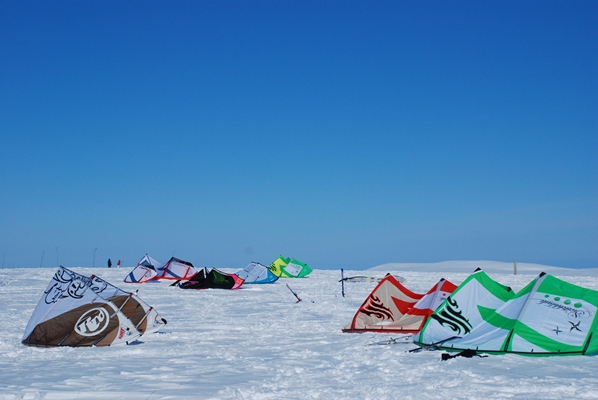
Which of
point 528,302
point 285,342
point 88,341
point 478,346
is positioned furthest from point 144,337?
point 528,302

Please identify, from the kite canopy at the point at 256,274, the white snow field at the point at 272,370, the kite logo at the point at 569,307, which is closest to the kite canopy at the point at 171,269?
the kite canopy at the point at 256,274

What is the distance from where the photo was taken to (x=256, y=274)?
33.3m

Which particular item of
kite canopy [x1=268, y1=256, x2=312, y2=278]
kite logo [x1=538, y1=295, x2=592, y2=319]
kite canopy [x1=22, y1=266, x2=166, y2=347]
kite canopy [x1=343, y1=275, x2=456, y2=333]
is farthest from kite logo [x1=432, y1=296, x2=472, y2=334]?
kite canopy [x1=268, y1=256, x2=312, y2=278]

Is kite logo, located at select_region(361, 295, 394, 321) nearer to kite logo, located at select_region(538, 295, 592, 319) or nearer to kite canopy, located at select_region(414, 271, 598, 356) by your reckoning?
kite canopy, located at select_region(414, 271, 598, 356)

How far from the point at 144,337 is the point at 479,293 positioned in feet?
22.7

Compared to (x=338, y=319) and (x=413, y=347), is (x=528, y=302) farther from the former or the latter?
(x=338, y=319)

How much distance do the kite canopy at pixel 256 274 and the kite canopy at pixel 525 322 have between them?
23921mm

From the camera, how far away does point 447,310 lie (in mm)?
9789

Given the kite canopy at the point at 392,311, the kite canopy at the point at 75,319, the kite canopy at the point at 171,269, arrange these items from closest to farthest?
the kite canopy at the point at 75,319, the kite canopy at the point at 392,311, the kite canopy at the point at 171,269

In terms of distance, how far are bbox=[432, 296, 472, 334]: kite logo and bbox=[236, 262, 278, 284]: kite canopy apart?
78.8 ft

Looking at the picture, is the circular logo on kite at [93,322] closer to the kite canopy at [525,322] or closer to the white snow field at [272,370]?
the white snow field at [272,370]

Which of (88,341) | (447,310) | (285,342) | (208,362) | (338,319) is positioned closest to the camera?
(208,362)

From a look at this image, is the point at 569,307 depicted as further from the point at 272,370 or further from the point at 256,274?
the point at 256,274

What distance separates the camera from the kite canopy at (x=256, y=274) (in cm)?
3312
